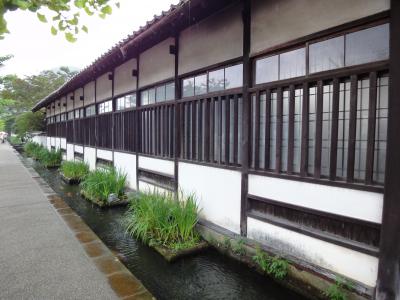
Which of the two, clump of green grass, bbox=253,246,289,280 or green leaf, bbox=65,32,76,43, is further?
clump of green grass, bbox=253,246,289,280

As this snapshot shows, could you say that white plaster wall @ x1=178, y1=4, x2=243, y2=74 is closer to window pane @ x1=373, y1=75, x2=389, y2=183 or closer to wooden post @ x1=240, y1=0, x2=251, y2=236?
wooden post @ x1=240, y1=0, x2=251, y2=236

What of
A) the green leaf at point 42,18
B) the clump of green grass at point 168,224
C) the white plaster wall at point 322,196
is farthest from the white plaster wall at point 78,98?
the green leaf at point 42,18

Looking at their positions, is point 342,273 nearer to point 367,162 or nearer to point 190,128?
point 367,162

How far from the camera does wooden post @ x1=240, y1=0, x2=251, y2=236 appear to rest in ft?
14.9

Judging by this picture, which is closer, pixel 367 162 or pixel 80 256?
pixel 367 162

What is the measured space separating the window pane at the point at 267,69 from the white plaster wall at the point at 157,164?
9.93 ft

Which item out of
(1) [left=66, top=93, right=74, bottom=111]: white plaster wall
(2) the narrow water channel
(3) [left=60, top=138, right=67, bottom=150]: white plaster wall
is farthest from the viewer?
(3) [left=60, top=138, right=67, bottom=150]: white plaster wall

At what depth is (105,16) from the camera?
238 cm

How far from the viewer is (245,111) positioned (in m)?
4.61

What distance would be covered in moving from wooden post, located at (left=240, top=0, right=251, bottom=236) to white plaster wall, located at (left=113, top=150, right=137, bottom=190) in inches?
186

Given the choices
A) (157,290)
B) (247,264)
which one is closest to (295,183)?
(247,264)

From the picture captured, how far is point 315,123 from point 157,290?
2.97 metres

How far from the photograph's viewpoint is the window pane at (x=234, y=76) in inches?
190

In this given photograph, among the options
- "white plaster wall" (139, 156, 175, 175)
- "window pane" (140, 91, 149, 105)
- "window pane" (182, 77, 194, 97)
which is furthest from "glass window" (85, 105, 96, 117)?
"window pane" (182, 77, 194, 97)
